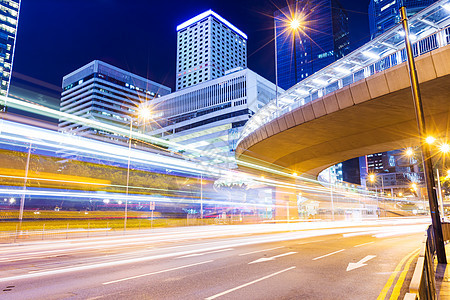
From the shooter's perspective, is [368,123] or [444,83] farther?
[368,123]

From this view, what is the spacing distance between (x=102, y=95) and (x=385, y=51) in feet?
532

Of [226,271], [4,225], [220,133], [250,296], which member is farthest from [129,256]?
[220,133]

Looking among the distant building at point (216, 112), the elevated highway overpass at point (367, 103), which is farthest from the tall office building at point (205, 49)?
the elevated highway overpass at point (367, 103)

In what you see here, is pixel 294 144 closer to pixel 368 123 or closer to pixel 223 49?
pixel 368 123

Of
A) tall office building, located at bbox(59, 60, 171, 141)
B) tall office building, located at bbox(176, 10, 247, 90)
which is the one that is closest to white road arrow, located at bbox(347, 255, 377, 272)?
tall office building, located at bbox(59, 60, 171, 141)

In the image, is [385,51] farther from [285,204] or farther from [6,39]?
[6,39]

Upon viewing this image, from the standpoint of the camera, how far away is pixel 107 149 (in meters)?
33.3

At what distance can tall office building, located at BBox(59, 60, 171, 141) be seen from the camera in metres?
161

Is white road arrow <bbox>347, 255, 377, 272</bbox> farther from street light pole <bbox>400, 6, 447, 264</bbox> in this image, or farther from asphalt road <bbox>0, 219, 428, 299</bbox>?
street light pole <bbox>400, 6, 447, 264</bbox>

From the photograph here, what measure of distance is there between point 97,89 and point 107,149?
142762 mm

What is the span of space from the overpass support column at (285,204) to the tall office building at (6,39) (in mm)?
102872

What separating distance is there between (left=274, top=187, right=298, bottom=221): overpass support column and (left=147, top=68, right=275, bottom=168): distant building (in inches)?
1525

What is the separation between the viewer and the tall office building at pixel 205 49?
17050 cm

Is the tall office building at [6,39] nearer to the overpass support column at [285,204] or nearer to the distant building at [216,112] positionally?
the distant building at [216,112]
